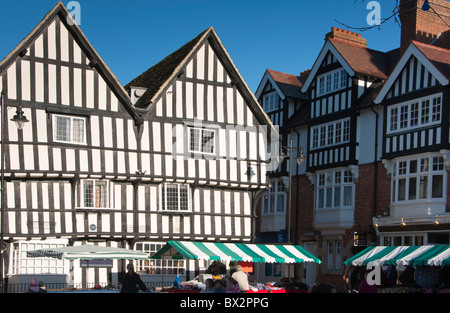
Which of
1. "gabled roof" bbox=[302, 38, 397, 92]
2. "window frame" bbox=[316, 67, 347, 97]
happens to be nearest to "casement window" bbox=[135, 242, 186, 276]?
"window frame" bbox=[316, 67, 347, 97]

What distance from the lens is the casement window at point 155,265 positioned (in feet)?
77.8

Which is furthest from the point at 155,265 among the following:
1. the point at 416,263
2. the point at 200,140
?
the point at 416,263

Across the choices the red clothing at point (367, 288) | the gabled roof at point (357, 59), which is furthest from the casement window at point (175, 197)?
the red clothing at point (367, 288)

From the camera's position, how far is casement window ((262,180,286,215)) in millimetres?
32719

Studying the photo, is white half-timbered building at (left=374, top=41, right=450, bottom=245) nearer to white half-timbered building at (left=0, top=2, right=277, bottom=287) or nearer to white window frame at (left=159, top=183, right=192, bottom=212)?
white half-timbered building at (left=0, top=2, right=277, bottom=287)

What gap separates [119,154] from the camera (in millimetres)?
22703

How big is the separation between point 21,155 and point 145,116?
4610 mm

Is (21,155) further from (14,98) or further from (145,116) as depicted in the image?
(145,116)

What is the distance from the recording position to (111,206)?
22.6 meters

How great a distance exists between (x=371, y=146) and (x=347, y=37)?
22.9ft

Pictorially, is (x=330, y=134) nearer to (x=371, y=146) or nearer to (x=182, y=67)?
(x=371, y=146)

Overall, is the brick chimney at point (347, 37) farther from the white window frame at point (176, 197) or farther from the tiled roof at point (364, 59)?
the white window frame at point (176, 197)
